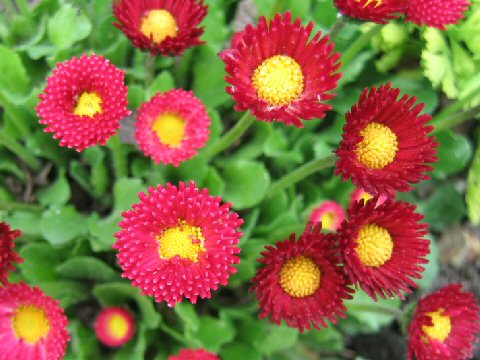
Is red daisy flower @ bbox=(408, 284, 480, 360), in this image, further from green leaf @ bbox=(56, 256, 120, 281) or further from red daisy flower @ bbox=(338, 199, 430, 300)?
green leaf @ bbox=(56, 256, 120, 281)

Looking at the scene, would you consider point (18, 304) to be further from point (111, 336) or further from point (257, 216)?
point (257, 216)

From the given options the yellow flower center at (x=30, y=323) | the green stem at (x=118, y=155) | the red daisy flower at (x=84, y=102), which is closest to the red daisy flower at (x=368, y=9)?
the red daisy flower at (x=84, y=102)

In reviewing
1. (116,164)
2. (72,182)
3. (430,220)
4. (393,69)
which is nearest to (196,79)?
(116,164)

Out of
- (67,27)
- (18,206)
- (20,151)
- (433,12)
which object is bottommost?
(18,206)

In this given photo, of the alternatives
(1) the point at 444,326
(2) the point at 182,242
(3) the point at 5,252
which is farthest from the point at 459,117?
(3) the point at 5,252

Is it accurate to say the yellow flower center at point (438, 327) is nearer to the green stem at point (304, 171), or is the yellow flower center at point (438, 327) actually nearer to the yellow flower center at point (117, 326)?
the green stem at point (304, 171)

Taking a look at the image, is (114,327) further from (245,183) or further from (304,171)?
(304,171)
